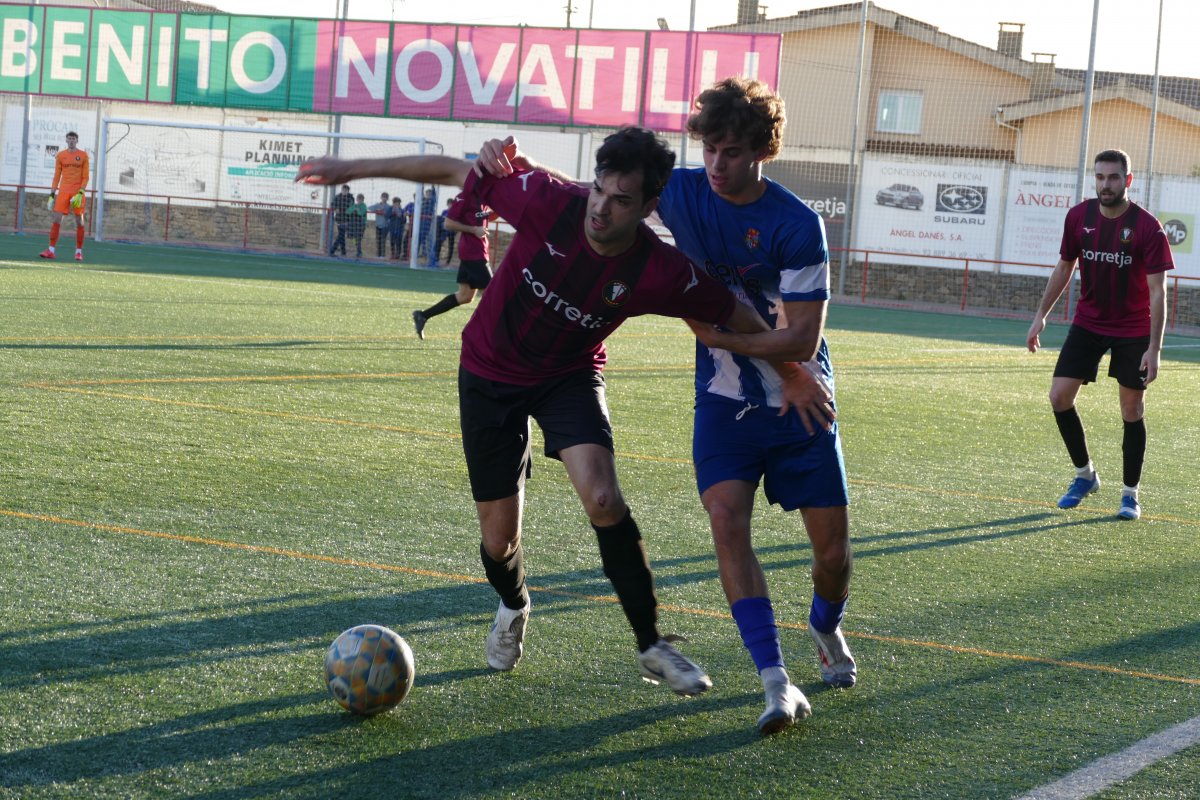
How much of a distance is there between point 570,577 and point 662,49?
87.6 feet

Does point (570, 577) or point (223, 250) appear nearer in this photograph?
point (570, 577)

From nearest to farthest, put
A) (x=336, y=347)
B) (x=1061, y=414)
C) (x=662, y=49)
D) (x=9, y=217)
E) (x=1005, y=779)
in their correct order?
(x=1005, y=779)
(x=1061, y=414)
(x=336, y=347)
(x=662, y=49)
(x=9, y=217)

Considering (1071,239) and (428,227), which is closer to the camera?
(1071,239)

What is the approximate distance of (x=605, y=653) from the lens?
4.70 meters

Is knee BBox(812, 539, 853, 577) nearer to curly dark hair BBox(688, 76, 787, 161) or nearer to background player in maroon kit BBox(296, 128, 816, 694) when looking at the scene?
background player in maroon kit BBox(296, 128, 816, 694)

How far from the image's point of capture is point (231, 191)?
38.1 m

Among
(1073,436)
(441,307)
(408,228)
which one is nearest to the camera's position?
(1073,436)

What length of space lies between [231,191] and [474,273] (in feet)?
80.6

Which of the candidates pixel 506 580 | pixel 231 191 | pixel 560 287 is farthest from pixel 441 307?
pixel 231 191

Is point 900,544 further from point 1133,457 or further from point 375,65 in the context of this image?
point 375,65

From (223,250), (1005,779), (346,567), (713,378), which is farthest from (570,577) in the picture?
(223,250)

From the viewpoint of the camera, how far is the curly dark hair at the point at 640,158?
4020 mm

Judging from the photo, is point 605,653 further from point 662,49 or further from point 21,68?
point 21,68

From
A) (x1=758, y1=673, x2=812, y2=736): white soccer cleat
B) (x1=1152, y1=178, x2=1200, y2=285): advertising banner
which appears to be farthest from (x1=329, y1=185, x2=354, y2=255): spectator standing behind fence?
(x1=758, y1=673, x2=812, y2=736): white soccer cleat
